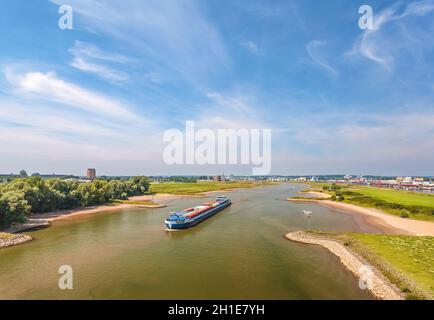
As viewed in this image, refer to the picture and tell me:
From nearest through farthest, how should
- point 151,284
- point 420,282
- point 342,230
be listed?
point 420,282 < point 151,284 < point 342,230

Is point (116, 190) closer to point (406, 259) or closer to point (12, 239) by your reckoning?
point (12, 239)

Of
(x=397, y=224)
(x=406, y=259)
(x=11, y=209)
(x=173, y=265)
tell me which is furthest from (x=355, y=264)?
(x=11, y=209)

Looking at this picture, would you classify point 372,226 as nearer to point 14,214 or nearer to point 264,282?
point 264,282

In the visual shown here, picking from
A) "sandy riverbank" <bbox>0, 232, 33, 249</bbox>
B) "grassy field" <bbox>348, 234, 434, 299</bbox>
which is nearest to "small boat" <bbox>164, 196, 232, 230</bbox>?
"sandy riverbank" <bbox>0, 232, 33, 249</bbox>

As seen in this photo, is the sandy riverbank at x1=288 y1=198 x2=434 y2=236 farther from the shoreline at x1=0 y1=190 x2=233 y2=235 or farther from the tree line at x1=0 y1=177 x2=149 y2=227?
the tree line at x1=0 y1=177 x2=149 y2=227

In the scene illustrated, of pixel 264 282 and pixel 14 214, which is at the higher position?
pixel 14 214
